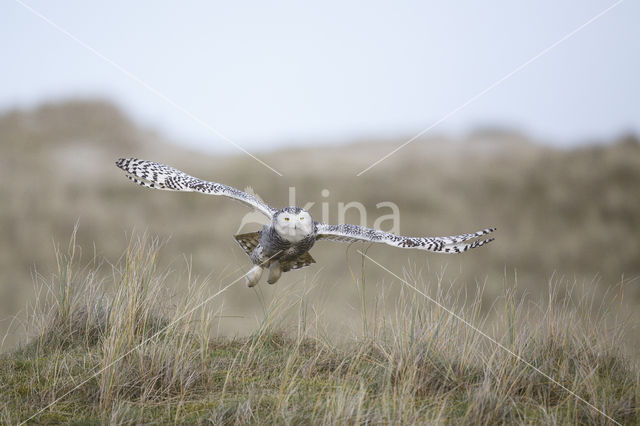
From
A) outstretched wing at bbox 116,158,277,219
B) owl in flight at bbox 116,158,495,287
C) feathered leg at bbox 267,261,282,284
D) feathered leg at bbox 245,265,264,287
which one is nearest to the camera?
owl in flight at bbox 116,158,495,287

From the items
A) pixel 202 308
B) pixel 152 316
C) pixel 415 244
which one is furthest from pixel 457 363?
pixel 152 316

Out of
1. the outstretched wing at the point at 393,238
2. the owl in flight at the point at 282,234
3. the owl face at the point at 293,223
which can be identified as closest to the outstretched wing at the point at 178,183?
the owl in flight at the point at 282,234

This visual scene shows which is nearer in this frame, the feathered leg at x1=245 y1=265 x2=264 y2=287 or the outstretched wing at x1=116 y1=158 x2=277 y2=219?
the outstretched wing at x1=116 y1=158 x2=277 y2=219

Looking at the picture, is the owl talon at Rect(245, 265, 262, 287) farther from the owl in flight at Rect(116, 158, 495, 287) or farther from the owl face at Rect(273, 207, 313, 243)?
the owl face at Rect(273, 207, 313, 243)

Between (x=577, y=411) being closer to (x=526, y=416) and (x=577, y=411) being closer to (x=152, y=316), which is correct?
(x=526, y=416)

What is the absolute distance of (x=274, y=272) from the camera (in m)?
8.73

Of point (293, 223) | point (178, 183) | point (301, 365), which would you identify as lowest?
point (301, 365)

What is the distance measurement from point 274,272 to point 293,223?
173cm

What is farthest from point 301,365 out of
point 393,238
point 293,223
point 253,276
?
point 253,276

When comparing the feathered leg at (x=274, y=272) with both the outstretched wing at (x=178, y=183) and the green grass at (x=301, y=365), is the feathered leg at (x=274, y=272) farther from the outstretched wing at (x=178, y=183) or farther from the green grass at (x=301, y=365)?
the green grass at (x=301, y=365)

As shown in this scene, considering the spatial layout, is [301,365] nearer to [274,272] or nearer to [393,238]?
[393,238]

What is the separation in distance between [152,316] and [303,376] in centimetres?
215

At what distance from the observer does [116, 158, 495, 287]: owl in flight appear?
7.36 m

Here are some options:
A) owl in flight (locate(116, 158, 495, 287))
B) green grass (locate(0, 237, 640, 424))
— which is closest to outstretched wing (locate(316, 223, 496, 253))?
owl in flight (locate(116, 158, 495, 287))
